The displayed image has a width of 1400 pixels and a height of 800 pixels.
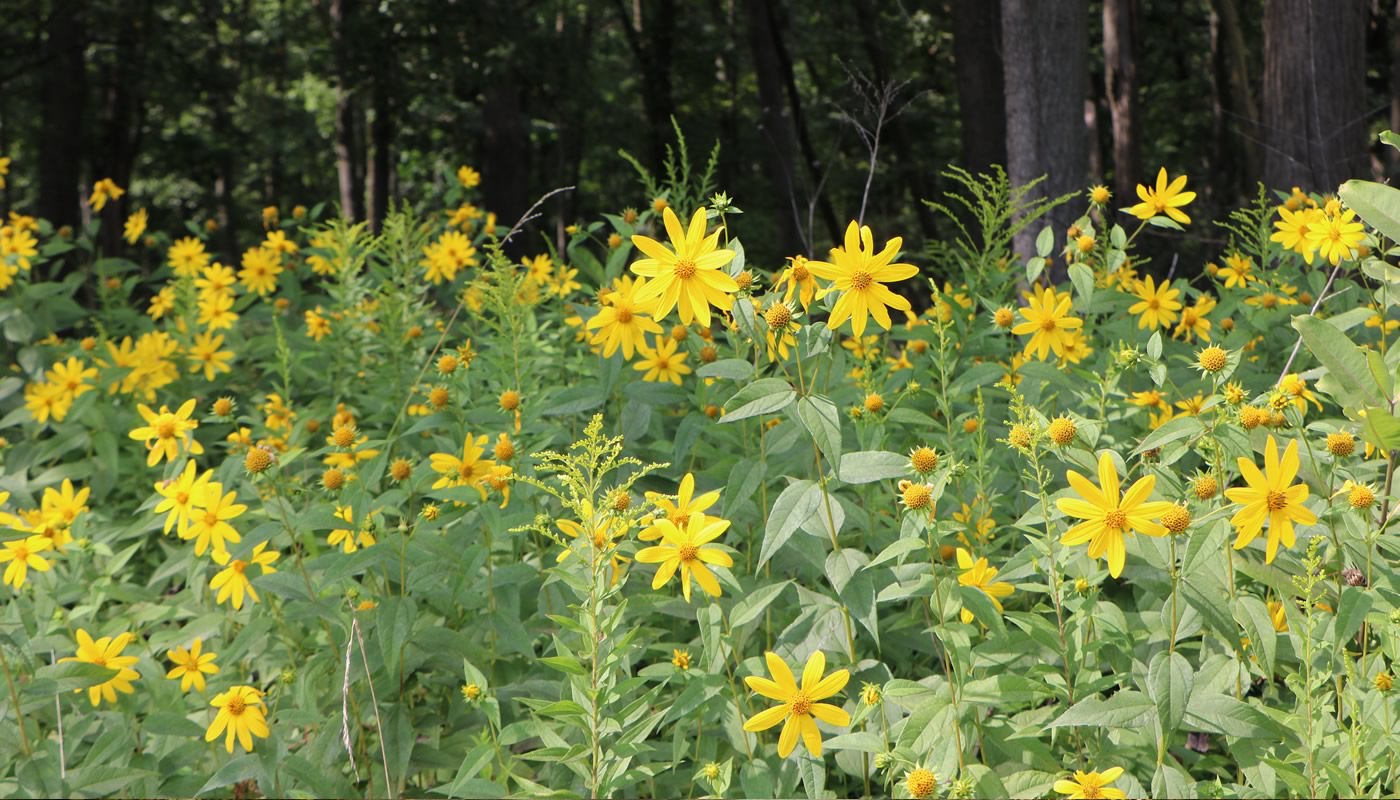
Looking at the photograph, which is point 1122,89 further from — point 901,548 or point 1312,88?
point 901,548

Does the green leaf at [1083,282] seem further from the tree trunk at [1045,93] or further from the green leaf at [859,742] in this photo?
the tree trunk at [1045,93]

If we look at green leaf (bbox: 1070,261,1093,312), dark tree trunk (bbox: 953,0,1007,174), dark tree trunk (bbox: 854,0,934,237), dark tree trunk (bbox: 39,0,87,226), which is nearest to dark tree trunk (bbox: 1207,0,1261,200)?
dark tree trunk (bbox: 953,0,1007,174)

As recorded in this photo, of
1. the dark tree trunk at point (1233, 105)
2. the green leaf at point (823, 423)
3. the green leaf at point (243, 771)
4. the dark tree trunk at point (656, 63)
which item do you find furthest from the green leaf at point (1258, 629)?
the dark tree trunk at point (656, 63)

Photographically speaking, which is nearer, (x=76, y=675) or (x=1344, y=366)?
(x=1344, y=366)

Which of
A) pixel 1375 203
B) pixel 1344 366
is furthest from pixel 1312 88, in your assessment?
pixel 1344 366

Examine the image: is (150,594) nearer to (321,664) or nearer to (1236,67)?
(321,664)

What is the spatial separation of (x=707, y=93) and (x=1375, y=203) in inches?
630

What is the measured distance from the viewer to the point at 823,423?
1792 millimetres

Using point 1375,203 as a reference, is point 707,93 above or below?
above

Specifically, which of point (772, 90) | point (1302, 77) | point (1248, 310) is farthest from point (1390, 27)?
point (1248, 310)

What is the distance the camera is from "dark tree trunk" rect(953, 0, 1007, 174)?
730 centimetres

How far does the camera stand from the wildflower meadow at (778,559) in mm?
1758

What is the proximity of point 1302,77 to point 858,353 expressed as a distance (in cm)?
289

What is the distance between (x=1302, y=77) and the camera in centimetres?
480
